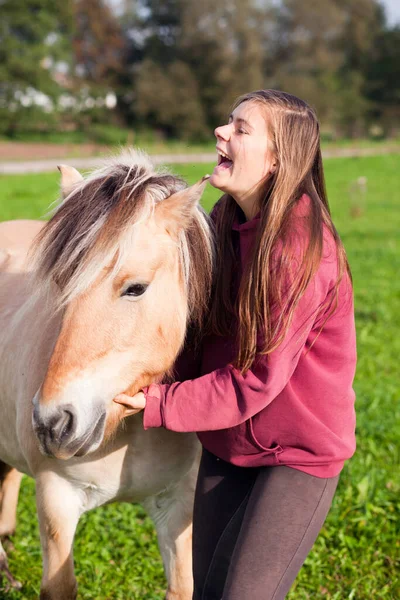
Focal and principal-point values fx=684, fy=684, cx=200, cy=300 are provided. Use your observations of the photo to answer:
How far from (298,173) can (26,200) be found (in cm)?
1424

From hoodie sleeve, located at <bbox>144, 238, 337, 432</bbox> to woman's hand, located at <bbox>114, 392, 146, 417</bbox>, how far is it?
0.06 ft

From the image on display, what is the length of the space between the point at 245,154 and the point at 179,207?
0.88 feet

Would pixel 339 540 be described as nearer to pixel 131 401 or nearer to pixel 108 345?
pixel 131 401

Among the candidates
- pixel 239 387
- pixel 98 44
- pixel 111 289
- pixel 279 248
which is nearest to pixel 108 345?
pixel 111 289

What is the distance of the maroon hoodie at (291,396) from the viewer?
1962 millimetres

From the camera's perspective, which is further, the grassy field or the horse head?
the grassy field

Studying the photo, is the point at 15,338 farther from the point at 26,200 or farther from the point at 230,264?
the point at 26,200

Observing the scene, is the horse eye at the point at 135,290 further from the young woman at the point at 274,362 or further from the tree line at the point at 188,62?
the tree line at the point at 188,62

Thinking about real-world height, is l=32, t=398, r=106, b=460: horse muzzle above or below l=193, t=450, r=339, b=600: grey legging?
above

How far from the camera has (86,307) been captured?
6.29ft

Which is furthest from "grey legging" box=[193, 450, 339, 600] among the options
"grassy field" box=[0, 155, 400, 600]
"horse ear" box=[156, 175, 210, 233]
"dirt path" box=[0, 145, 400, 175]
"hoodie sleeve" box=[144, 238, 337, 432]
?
"dirt path" box=[0, 145, 400, 175]

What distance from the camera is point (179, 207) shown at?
2.04 meters

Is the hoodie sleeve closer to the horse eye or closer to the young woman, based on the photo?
the young woman

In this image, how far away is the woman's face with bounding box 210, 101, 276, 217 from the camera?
209 centimetres
